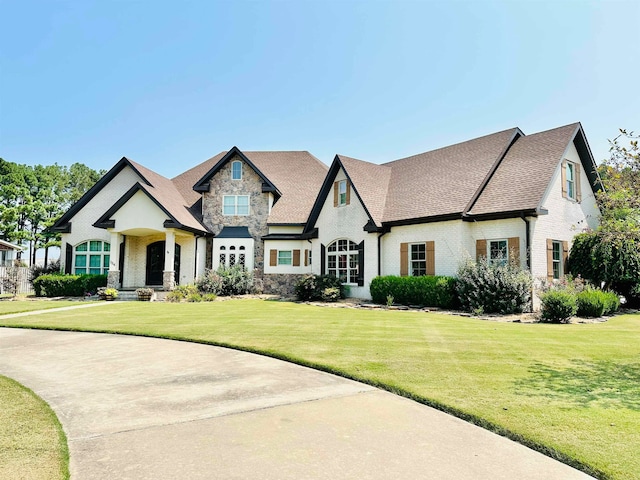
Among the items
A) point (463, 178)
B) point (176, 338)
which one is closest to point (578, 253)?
point (463, 178)

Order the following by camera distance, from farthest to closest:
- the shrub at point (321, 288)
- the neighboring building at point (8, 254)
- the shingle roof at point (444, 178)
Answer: the neighboring building at point (8, 254)
the shrub at point (321, 288)
the shingle roof at point (444, 178)

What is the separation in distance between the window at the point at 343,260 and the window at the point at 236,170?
805 cm

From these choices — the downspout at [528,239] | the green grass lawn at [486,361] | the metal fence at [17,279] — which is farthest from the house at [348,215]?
the green grass lawn at [486,361]

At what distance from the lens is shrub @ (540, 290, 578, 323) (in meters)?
13.2

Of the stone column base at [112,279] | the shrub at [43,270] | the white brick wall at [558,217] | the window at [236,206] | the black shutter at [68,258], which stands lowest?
the stone column base at [112,279]

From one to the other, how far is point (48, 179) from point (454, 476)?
5769 cm

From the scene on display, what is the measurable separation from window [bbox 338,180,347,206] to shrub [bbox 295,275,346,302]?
4.18 meters

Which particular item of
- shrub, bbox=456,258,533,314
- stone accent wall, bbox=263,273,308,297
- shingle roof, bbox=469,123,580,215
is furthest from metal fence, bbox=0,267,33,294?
shingle roof, bbox=469,123,580,215

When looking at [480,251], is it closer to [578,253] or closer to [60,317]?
[578,253]

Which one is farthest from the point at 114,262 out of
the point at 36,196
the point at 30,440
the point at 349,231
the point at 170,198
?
the point at 36,196

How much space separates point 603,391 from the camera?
557cm

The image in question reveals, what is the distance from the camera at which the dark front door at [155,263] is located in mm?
25388

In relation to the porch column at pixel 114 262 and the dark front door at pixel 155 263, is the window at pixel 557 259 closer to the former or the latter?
the dark front door at pixel 155 263

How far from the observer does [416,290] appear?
17734 mm
